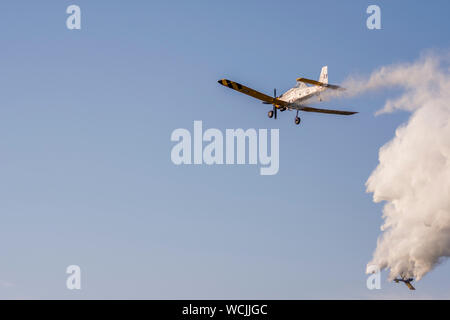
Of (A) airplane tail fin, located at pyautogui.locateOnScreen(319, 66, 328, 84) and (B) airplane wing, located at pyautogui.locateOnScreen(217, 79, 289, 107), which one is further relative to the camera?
(B) airplane wing, located at pyautogui.locateOnScreen(217, 79, 289, 107)

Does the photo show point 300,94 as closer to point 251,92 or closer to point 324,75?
point 324,75

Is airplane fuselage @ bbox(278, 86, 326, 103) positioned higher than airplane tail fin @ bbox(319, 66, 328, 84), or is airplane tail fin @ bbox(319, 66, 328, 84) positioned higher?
airplane tail fin @ bbox(319, 66, 328, 84)

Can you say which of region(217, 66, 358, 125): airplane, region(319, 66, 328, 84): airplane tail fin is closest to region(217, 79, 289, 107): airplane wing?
region(217, 66, 358, 125): airplane

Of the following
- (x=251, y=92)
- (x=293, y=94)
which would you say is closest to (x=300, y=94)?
(x=293, y=94)

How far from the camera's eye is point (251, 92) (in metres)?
93.9

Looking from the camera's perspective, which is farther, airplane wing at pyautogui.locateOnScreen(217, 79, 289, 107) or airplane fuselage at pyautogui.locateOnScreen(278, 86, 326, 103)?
airplane wing at pyautogui.locateOnScreen(217, 79, 289, 107)

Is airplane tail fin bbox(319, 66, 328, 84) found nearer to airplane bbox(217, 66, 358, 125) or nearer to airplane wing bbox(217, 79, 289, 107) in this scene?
airplane bbox(217, 66, 358, 125)

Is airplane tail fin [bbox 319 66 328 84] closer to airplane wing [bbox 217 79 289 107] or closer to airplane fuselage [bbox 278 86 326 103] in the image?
airplane fuselage [bbox 278 86 326 103]

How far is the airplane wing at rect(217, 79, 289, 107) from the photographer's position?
300 feet

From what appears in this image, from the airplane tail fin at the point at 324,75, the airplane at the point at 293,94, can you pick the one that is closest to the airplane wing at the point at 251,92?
the airplane at the point at 293,94
